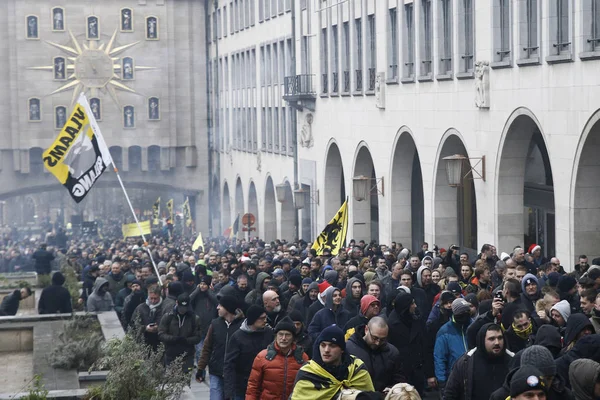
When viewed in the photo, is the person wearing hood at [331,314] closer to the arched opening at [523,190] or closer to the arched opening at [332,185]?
the arched opening at [523,190]

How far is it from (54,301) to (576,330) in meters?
12.7

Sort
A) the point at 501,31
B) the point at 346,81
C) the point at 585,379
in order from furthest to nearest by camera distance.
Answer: the point at 346,81
the point at 501,31
the point at 585,379

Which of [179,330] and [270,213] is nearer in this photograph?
[179,330]

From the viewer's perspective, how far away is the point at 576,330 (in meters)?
9.60

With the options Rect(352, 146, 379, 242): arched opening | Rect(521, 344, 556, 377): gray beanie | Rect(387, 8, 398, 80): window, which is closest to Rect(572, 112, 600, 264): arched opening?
Rect(387, 8, 398, 80): window

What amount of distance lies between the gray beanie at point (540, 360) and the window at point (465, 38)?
20487 millimetres

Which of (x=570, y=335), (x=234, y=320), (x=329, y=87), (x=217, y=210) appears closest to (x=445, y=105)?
(x=329, y=87)

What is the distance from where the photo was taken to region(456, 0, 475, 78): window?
28484 millimetres

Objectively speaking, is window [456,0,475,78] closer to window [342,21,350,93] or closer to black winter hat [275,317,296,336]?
window [342,21,350,93]

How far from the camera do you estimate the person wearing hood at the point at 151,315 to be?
53.7 ft

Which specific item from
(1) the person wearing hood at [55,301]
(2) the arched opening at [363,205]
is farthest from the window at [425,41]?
(1) the person wearing hood at [55,301]

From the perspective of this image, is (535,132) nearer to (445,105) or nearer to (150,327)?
(445,105)

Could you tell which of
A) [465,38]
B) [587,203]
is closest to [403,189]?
[465,38]

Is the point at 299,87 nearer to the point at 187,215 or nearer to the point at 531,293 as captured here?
the point at 187,215
